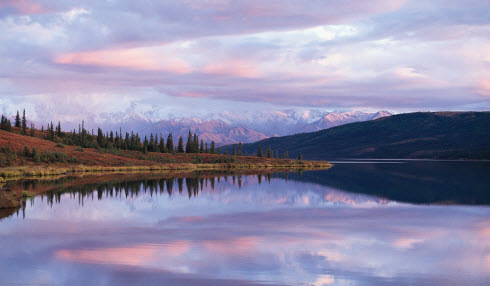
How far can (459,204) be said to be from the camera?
37906 millimetres

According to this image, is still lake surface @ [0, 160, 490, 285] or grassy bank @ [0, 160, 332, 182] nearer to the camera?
still lake surface @ [0, 160, 490, 285]

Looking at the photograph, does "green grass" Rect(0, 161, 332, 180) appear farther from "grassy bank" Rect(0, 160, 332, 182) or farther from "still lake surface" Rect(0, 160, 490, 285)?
"still lake surface" Rect(0, 160, 490, 285)

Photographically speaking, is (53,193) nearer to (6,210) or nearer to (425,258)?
(6,210)

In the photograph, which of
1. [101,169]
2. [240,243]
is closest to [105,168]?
[101,169]

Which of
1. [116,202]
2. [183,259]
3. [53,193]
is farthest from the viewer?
[53,193]

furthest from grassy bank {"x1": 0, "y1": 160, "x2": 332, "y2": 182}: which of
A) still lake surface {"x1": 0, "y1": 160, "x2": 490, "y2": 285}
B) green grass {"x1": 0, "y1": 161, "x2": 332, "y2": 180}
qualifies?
still lake surface {"x1": 0, "y1": 160, "x2": 490, "y2": 285}

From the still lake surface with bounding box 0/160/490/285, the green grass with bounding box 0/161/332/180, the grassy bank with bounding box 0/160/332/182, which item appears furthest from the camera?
the green grass with bounding box 0/161/332/180

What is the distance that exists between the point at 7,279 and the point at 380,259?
509 inches

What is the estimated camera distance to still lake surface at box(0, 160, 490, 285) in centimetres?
1554

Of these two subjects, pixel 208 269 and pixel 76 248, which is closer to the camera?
pixel 208 269

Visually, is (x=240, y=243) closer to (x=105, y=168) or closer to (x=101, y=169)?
(x=101, y=169)

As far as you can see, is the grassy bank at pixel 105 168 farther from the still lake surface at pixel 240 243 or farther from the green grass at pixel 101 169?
the still lake surface at pixel 240 243

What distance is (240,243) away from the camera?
68.1 ft

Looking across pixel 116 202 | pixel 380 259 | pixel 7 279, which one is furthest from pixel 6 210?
pixel 380 259
